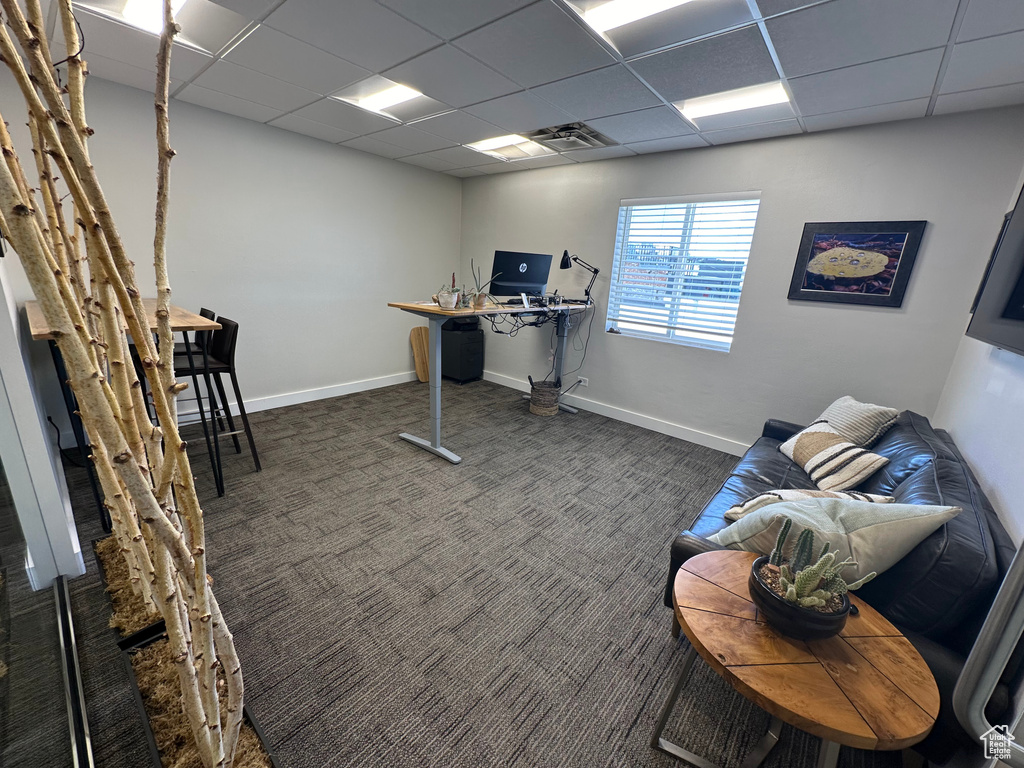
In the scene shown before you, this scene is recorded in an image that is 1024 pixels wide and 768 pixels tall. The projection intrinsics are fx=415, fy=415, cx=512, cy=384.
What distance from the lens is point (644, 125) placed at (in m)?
2.87

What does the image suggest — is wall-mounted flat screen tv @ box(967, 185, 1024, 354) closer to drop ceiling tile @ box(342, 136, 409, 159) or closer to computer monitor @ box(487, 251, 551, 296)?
computer monitor @ box(487, 251, 551, 296)

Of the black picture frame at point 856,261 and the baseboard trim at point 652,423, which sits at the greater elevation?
the black picture frame at point 856,261

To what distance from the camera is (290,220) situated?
372cm

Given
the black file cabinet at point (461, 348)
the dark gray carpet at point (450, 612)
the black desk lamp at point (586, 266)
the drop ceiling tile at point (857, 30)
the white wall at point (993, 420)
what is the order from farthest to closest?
1. the black file cabinet at point (461, 348)
2. the black desk lamp at point (586, 266)
3. the drop ceiling tile at point (857, 30)
4. the white wall at point (993, 420)
5. the dark gray carpet at point (450, 612)

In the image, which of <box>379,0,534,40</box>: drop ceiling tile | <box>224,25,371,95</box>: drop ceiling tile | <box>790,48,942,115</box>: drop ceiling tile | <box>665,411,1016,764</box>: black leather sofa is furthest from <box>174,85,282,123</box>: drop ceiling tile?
<box>665,411,1016,764</box>: black leather sofa

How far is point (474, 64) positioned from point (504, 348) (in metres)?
3.12

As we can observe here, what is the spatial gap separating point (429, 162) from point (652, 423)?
347 centimetres

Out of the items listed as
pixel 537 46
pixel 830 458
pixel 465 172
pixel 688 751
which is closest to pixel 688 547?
pixel 688 751

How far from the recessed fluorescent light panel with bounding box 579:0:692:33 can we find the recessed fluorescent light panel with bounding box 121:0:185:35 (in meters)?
1.84

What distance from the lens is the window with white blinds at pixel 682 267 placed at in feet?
10.9

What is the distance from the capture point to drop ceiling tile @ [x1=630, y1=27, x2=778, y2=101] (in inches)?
73.1

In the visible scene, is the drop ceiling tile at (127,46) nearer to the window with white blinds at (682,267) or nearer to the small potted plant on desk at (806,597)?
the window with white blinds at (682,267)

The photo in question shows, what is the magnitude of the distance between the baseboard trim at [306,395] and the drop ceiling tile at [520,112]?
9.51 ft

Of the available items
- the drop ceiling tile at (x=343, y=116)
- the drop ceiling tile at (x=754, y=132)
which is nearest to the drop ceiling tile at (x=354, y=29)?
the drop ceiling tile at (x=343, y=116)
